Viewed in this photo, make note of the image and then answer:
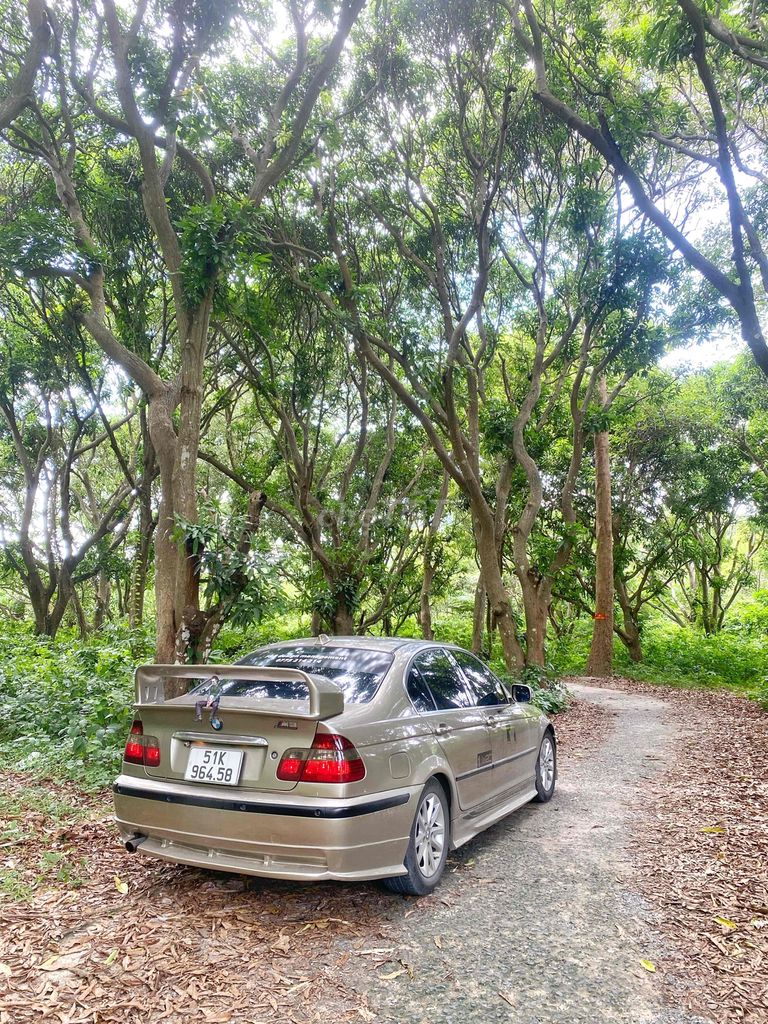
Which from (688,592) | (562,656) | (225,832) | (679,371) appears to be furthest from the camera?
(688,592)

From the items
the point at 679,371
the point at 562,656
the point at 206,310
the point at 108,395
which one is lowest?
the point at 562,656

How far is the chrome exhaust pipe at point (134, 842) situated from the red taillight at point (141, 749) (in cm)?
40

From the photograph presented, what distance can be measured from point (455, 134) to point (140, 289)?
229 inches

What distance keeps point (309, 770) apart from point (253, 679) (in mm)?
689

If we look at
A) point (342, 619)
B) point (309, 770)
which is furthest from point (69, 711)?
point (342, 619)

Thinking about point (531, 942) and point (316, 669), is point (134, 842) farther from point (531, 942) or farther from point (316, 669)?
point (531, 942)

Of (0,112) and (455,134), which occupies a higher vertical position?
(455,134)

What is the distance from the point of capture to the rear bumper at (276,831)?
331 centimetres

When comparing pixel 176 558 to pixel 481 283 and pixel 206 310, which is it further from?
pixel 481 283

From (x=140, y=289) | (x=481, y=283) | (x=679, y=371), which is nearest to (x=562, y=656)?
(x=679, y=371)

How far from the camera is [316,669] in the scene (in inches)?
172

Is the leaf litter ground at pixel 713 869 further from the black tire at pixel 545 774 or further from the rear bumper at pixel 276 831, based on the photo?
the rear bumper at pixel 276 831

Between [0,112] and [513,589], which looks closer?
[0,112]

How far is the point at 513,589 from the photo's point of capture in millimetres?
30594
